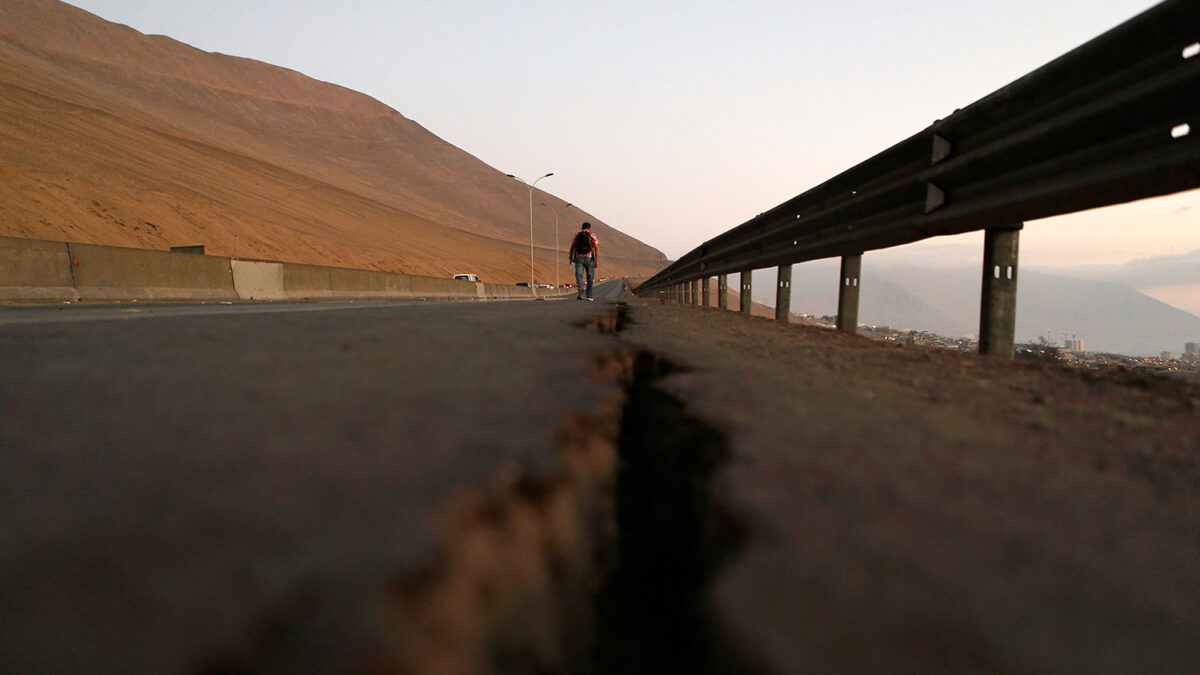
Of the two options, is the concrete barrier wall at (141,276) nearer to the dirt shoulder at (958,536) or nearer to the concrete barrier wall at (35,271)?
the concrete barrier wall at (35,271)

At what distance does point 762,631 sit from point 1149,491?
1.97 feet

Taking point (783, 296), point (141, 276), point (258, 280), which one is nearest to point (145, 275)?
point (141, 276)

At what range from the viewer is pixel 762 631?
1.46 feet

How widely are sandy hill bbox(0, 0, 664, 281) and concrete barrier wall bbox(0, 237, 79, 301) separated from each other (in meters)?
15.7

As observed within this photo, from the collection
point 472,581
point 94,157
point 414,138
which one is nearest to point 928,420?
point 472,581

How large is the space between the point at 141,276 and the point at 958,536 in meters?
11.9

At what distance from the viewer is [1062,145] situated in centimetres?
256

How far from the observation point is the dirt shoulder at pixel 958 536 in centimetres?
44

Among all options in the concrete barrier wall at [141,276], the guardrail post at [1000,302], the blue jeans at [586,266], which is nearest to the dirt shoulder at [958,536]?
the guardrail post at [1000,302]

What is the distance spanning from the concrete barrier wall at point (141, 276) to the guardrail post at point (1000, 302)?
10.6m

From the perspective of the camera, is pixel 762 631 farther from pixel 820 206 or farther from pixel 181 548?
pixel 820 206

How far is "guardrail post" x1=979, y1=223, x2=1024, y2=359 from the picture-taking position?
2.75 m

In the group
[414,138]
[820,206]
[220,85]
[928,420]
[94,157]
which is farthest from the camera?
[414,138]

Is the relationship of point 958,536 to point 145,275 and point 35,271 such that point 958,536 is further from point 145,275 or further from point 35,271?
point 145,275
